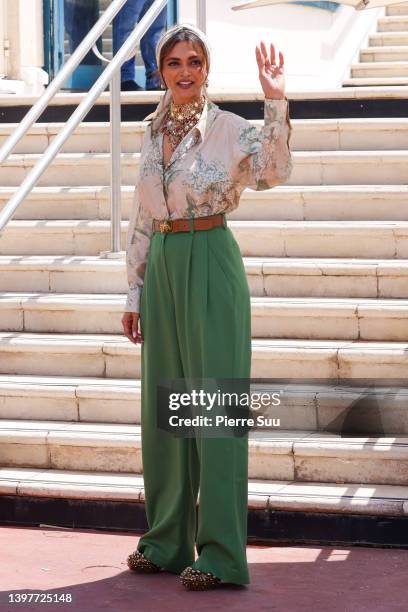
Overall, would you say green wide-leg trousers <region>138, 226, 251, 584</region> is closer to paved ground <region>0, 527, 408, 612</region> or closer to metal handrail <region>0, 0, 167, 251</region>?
paved ground <region>0, 527, 408, 612</region>

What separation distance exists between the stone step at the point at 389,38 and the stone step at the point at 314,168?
4.38 meters

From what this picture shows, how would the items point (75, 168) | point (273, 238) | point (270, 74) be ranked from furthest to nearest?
point (75, 168) → point (273, 238) → point (270, 74)

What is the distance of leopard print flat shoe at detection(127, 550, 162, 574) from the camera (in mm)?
4195

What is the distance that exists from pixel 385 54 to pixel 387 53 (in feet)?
0.09

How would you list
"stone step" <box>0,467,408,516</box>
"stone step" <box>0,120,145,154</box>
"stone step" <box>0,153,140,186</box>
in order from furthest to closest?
"stone step" <box>0,120,145,154</box>, "stone step" <box>0,153,140,186</box>, "stone step" <box>0,467,408,516</box>

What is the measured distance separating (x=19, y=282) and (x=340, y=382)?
177cm

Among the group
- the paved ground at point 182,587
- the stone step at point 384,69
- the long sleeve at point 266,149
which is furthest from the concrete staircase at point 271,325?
the stone step at point 384,69

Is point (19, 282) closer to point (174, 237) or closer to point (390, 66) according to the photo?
point (174, 237)

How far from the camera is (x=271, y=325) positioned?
5.49 meters

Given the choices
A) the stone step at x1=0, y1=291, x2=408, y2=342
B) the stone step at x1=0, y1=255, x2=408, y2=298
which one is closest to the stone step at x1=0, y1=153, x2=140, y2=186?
the stone step at x1=0, y1=255, x2=408, y2=298

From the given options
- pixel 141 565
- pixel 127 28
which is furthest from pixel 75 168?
pixel 141 565

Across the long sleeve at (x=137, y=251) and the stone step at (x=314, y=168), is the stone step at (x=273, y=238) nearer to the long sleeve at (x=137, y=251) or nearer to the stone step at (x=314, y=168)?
the stone step at (x=314, y=168)

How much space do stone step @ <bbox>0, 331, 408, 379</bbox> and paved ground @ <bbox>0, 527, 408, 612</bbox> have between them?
0.85m

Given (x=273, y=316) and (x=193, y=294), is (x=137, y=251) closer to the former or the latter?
(x=193, y=294)
